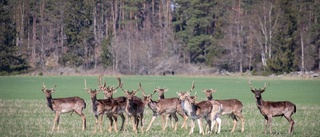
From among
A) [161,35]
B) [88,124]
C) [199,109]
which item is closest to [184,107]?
[199,109]

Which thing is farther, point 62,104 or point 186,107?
point 62,104

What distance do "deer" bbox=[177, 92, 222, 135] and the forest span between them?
42.7 meters

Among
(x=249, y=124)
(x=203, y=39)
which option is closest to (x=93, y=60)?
(x=203, y=39)

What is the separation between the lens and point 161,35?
79.1 meters

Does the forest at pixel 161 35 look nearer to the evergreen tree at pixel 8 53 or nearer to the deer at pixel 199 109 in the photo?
the evergreen tree at pixel 8 53

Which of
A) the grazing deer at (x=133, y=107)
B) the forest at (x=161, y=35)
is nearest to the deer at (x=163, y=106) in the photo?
the grazing deer at (x=133, y=107)

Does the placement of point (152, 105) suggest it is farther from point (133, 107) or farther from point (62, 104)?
point (62, 104)

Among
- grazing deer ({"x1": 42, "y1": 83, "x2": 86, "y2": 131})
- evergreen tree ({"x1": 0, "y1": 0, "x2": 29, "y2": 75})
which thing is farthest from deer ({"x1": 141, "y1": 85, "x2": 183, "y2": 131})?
evergreen tree ({"x1": 0, "y1": 0, "x2": 29, "y2": 75})

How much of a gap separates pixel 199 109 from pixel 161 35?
6061 centimetres

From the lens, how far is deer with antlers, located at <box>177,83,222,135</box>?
18719mm

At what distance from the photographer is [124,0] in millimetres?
81000

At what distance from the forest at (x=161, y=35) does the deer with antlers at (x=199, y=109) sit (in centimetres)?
4271

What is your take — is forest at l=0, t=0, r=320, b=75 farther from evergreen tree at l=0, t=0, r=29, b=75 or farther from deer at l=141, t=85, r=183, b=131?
deer at l=141, t=85, r=183, b=131

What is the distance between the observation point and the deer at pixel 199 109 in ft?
61.4
